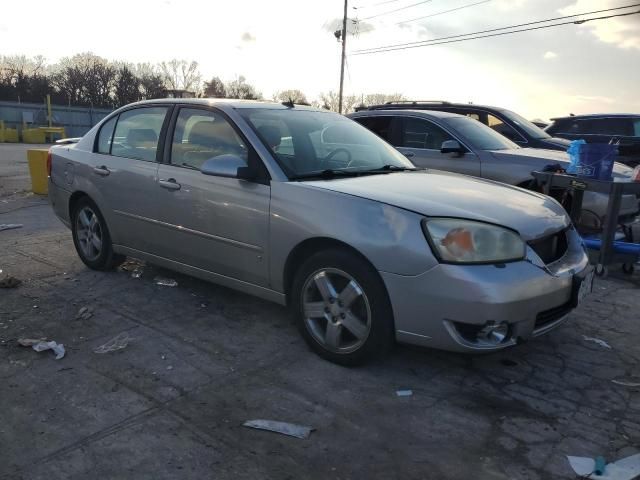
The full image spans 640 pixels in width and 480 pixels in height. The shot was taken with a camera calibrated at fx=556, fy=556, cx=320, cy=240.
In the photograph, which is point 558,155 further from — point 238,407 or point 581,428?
point 238,407

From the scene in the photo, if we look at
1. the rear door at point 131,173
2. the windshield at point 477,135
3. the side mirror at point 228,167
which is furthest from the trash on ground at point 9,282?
the windshield at point 477,135

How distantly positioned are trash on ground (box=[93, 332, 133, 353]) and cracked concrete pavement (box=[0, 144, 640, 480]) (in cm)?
5

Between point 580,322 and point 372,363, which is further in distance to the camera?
point 580,322

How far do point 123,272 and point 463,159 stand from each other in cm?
437

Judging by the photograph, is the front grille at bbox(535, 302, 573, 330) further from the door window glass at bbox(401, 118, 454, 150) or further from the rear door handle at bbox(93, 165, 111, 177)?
the door window glass at bbox(401, 118, 454, 150)

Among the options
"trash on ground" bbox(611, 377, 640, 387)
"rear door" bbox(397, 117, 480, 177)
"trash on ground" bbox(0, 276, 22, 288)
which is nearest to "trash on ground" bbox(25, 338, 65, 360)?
"trash on ground" bbox(0, 276, 22, 288)

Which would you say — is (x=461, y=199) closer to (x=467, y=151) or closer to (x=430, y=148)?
(x=467, y=151)

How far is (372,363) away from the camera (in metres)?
3.48

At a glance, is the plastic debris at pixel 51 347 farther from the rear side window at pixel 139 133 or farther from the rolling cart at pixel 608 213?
the rolling cart at pixel 608 213

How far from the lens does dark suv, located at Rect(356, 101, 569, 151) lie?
8461 mm

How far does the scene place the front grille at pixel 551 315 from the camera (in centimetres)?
322

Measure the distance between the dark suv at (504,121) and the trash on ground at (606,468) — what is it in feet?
21.2

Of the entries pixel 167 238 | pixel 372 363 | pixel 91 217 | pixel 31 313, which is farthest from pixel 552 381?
pixel 91 217

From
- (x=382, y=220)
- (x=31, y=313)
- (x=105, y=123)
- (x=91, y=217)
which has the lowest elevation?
(x=31, y=313)
